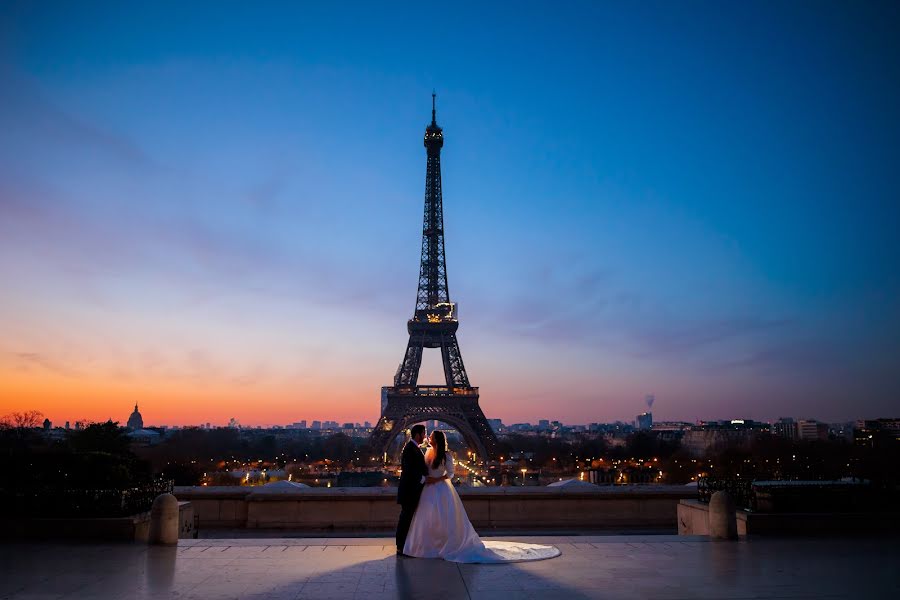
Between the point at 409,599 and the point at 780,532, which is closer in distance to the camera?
the point at 409,599

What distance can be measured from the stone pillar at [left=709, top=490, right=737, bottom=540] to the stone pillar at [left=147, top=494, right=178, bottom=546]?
31.2 feet

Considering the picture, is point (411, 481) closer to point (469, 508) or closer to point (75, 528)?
point (469, 508)

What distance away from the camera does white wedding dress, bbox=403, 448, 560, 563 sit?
11.6 m

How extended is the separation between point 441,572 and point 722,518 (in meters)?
5.58

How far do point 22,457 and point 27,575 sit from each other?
6052mm

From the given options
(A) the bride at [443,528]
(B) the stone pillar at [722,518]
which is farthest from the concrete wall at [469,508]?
(A) the bride at [443,528]

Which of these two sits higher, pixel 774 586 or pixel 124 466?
pixel 124 466

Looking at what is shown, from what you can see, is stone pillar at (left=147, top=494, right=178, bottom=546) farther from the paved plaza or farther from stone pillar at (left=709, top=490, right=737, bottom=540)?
stone pillar at (left=709, top=490, right=737, bottom=540)

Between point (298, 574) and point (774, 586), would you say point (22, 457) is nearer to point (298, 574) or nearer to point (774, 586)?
point (298, 574)

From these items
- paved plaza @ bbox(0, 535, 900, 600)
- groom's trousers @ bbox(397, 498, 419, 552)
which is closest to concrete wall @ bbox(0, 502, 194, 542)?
paved plaza @ bbox(0, 535, 900, 600)

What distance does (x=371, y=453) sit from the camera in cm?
7831

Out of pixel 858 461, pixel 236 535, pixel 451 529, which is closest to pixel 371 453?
pixel 858 461

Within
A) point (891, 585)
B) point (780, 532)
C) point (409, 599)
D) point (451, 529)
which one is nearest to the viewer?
point (409, 599)

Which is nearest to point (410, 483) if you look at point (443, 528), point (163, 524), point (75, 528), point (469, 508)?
point (443, 528)
